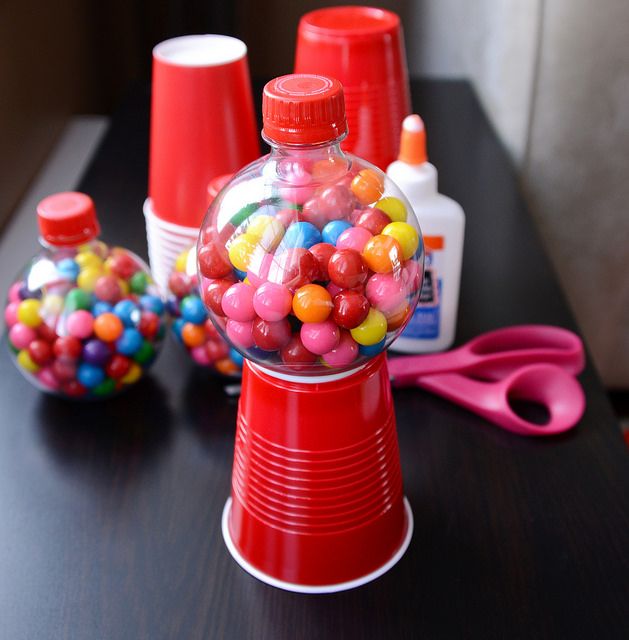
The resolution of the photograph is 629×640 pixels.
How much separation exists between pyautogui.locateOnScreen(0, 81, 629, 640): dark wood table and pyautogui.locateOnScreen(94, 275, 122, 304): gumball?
9 centimetres

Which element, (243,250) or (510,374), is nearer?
(243,250)

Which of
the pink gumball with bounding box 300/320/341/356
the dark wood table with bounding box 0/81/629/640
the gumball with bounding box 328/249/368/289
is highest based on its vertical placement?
the gumball with bounding box 328/249/368/289

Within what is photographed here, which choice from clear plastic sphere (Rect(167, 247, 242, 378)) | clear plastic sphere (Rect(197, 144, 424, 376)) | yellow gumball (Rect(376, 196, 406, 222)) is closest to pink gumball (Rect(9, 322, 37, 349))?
clear plastic sphere (Rect(167, 247, 242, 378))

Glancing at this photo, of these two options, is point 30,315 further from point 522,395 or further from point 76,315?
point 522,395

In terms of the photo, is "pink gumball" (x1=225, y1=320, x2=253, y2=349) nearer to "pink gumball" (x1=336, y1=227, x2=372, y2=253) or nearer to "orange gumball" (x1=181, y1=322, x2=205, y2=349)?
"pink gumball" (x1=336, y1=227, x2=372, y2=253)

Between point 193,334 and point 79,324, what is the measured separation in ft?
0.32

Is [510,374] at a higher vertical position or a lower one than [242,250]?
lower

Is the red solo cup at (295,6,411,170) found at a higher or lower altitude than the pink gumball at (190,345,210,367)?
higher

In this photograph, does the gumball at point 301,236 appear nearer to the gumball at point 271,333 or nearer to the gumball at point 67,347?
the gumball at point 271,333

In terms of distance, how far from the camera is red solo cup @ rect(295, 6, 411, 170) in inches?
31.5

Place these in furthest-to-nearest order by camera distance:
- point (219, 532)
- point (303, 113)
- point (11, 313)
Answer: point (11, 313)
point (219, 532)
point (303, 113)

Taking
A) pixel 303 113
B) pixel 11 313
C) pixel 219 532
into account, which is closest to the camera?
pixel 303 113

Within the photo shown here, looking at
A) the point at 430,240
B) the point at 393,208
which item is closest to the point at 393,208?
the point at 393,208

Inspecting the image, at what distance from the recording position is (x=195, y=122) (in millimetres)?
759
